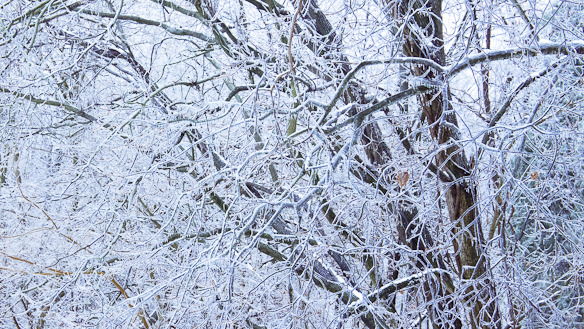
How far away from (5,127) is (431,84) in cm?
363

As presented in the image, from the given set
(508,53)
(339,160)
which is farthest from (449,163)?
(508,53)

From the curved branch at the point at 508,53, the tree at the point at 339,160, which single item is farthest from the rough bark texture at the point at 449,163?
the curved branch at the point at 508,53

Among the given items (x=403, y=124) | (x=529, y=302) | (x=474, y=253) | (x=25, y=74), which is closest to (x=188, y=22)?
(x=25, y=74)

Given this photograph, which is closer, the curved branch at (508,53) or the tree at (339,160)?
the curved branch at (508,53)

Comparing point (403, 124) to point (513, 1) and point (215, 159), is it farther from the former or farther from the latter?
point (215, 159)

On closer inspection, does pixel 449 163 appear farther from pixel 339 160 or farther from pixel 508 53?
pixel 508 53

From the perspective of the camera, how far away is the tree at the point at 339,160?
3080 mm

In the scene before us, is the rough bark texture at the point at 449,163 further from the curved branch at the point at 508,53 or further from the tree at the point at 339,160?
the curved branch at the point at 508,53

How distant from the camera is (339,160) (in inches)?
127

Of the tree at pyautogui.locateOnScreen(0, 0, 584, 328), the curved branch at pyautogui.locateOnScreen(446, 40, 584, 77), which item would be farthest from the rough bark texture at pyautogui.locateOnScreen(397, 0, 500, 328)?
the curved branch at pyautogui.locateOnScreen(446, 40, 584, 77)

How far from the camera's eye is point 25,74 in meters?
4.95

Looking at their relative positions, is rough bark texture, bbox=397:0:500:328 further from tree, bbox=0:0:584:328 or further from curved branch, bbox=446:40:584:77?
curved branch, bbox=446:40:584:77

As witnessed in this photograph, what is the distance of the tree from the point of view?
3.08m

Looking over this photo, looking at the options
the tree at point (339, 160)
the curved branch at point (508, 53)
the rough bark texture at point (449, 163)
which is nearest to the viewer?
the curved branch at point (508, 53)
